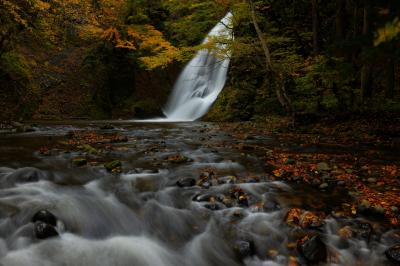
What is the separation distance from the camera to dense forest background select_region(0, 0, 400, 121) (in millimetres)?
10281

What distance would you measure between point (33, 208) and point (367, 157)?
21.3ft

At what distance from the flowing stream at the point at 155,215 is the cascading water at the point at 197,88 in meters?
12.7

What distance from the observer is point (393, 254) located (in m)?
3.62

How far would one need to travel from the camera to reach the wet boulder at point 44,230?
3.91 metres

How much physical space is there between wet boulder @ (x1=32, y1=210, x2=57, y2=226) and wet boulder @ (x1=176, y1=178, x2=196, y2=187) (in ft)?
6.66

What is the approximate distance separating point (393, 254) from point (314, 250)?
80 cm

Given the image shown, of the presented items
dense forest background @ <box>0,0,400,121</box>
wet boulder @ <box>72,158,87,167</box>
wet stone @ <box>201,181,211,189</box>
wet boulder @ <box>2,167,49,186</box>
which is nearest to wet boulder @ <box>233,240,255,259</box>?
wet stone @ <box>201,181,211,189</box>

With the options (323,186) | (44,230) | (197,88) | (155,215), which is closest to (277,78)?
(323,186)

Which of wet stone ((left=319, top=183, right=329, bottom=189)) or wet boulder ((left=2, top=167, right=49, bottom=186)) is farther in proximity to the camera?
wet boulder ((left=2, top=167, right=49, bottom=186))

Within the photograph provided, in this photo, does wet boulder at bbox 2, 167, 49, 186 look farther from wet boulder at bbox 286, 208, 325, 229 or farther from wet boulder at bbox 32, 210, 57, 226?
wet boulder at bbox 286, 208, 325, 229

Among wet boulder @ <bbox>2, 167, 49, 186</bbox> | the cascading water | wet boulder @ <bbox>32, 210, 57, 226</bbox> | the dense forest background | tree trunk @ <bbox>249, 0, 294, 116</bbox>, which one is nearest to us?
wet boulder @ <bbox>32, 210, 57, 226</bbox>

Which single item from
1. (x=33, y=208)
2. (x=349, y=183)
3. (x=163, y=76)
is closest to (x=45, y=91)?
(x=163, y=76)

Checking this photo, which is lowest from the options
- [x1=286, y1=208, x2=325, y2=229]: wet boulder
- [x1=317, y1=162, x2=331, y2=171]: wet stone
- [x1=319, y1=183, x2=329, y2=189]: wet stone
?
[x1=286, y1=208, x2=325, y2=229]: wet boulder

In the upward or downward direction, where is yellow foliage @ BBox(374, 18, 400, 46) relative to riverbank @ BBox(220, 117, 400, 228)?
upward
